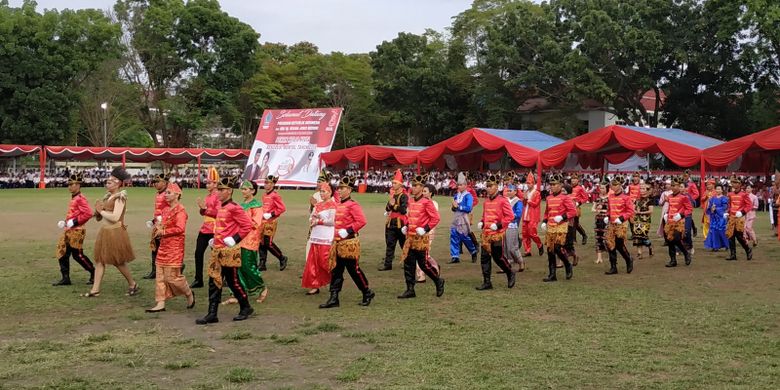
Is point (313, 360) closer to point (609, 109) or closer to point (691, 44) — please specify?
point (691, 44)

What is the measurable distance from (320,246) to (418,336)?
8.98 feet

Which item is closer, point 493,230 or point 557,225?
point 493,230

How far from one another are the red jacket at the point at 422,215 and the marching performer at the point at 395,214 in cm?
65

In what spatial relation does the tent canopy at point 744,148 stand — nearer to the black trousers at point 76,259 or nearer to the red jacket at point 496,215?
the red jacket at point 496,215

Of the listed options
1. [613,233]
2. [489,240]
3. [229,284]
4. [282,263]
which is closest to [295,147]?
[282,263]

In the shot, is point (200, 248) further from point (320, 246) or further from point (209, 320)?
point (209, 320)

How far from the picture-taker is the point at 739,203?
13.4 meters

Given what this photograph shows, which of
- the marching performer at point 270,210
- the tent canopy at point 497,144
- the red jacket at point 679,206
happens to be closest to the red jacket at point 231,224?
the marching performer at point 270,210

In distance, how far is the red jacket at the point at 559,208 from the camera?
10.8 metres

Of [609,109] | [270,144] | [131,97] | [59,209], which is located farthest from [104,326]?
[131,97]

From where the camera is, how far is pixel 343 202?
28.6ft

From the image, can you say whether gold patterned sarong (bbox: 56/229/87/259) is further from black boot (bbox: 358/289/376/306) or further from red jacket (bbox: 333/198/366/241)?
black boot (bbox: 358/289/376/306)

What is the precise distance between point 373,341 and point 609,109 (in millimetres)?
40938

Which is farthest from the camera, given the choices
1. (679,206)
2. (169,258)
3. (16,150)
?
(16,150)
